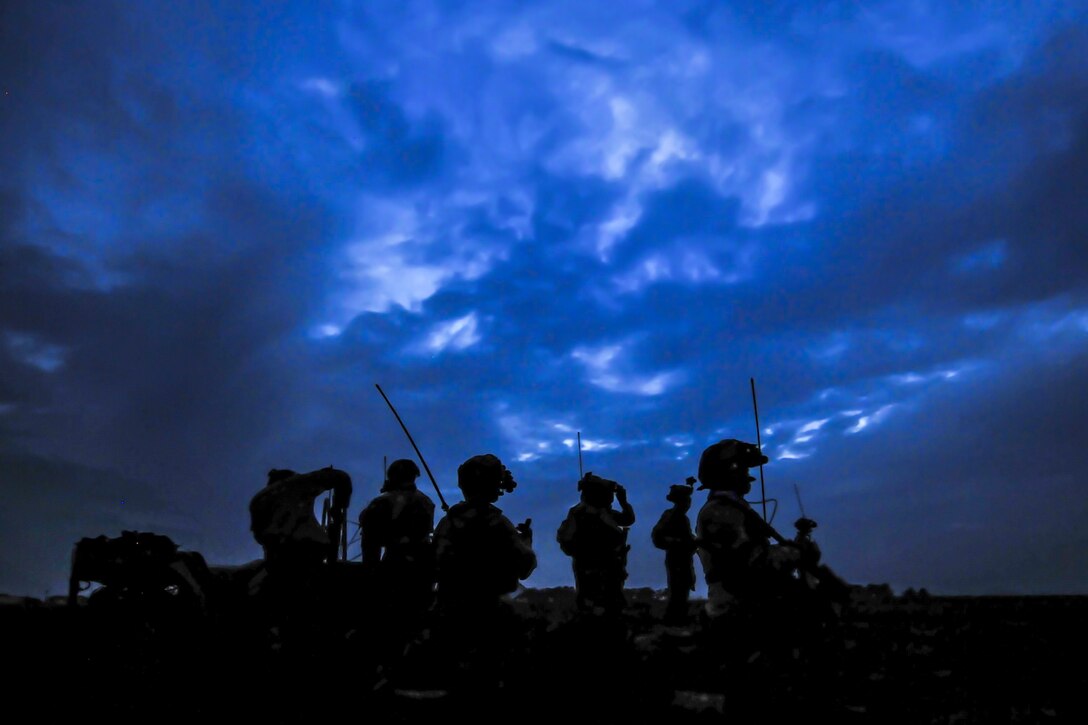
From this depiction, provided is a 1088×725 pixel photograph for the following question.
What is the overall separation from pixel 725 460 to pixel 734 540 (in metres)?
1.10

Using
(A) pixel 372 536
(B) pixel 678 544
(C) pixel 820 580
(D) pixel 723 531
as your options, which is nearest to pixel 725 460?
(D) pixel 723 531

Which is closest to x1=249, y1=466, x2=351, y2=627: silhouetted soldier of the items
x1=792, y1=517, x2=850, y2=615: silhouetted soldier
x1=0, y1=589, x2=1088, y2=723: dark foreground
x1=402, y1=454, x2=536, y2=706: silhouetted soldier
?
x1=0, y1=589, x2=1088, y2=723: dark foreground

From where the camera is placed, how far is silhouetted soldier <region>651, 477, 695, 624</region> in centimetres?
1277

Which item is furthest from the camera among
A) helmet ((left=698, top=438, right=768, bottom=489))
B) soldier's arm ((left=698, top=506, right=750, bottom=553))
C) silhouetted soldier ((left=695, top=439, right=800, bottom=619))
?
helmet ((left=698, top=438, right=768, bottom=489))

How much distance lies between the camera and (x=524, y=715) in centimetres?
625

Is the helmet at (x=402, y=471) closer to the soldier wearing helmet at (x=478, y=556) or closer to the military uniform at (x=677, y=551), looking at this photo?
the soldier wearing helmet at (x=478, y=556)

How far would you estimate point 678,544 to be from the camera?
12.8 m

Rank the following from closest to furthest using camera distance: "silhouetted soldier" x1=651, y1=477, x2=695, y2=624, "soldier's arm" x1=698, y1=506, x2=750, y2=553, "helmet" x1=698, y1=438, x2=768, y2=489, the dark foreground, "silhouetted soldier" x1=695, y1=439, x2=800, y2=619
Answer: the dark foreground → "silhouetted soldier" x1=695, y1=439, x2=800, y2=619 → "soldier's arm" x1=698, y1=506, x2=750, y2=553 → "helmet" x1=698, y1=438, x2=768, y2=489 → "silhouetted soldier" x1=651, y1=477, x2=695, y2=624

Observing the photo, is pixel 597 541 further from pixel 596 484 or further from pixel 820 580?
pixel 820 580

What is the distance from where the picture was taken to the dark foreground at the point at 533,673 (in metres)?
6.07

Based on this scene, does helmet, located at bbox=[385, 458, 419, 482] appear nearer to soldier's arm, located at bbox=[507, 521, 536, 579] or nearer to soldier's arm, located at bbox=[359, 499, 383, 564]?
soldier's arm, located at bbox=[359, 499, 383, 564]

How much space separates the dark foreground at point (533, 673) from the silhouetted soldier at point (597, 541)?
387 cm

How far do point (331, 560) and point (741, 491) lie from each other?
563 cm

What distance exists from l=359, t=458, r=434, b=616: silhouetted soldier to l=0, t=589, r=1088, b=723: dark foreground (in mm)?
772
